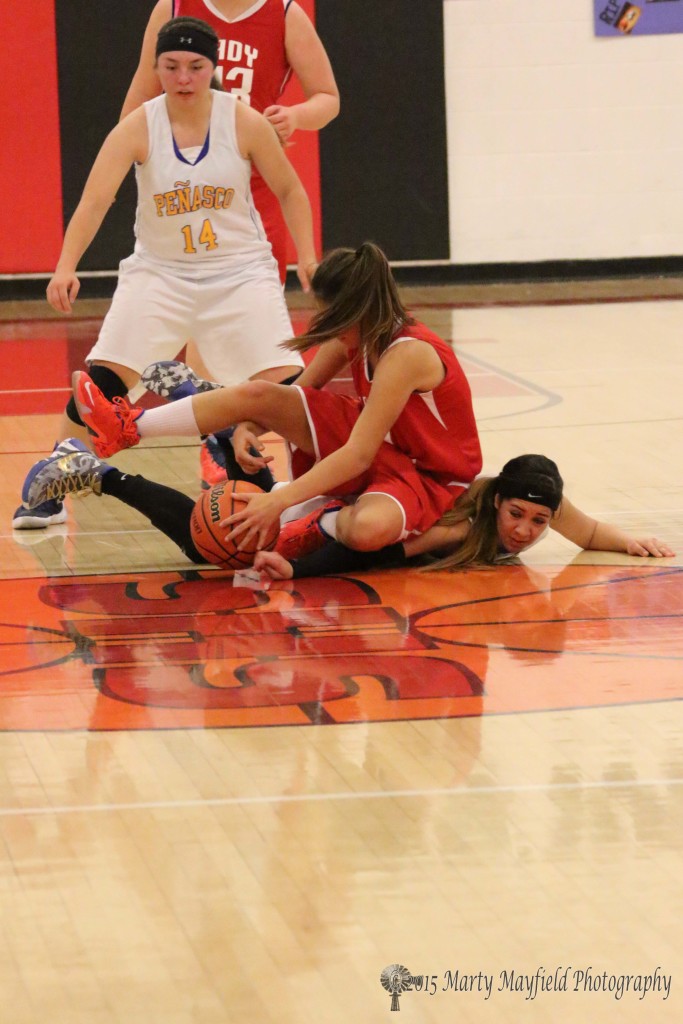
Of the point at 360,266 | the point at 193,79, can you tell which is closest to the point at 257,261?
the point at 193,79

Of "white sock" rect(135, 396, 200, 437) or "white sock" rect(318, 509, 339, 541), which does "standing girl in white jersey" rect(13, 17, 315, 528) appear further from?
"white sock" rect(318, 509, 339, 541)

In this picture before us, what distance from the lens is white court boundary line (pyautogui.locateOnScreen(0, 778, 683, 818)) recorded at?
238cm

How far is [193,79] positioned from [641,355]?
3691 millimetres

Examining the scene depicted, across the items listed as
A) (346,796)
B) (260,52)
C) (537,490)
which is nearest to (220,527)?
(537,490)

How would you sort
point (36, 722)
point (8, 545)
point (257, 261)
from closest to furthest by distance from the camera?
point (36, 722) < point (8, 545) < point (257, 261)

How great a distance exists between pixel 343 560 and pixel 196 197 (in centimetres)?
132

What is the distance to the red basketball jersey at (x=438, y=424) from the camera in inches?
151

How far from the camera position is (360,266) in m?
3.68

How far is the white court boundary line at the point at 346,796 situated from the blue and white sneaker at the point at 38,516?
6.56 ft

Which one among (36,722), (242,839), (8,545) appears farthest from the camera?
(8,545)

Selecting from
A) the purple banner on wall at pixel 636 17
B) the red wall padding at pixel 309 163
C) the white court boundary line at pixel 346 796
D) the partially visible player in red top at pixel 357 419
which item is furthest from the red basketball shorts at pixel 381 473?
the purple banner on wall at pixel 636 17

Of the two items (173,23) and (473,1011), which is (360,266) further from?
(473,1011)

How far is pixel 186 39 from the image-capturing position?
429cm

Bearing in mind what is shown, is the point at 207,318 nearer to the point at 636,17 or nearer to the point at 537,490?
the point at 537,490
